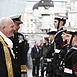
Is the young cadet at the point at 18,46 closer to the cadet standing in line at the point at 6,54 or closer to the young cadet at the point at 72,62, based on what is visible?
the cadet standing in line at the point at 6,54

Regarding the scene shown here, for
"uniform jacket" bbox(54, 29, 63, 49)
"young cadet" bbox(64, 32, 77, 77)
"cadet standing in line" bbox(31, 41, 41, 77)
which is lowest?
"cadet standing in line" bbox(31, 41, 41, 77)

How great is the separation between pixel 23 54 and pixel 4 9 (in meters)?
1.70

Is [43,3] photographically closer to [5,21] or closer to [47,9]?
[47,9]

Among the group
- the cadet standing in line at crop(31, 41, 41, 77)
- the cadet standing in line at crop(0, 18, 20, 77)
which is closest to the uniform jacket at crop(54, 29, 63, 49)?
the cadet standing in line at crop(0, 18, 20, 77)

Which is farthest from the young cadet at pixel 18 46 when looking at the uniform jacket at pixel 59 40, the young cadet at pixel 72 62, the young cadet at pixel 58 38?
the young cadet at pixel 72 62

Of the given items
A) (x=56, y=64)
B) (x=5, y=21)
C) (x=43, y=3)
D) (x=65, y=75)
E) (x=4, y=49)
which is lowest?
(x=43, y=3)

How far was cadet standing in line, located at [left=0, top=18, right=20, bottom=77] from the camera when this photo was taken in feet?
12.9

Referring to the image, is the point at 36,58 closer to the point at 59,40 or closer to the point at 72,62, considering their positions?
the point at 59,40

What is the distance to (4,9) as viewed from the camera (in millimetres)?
7484

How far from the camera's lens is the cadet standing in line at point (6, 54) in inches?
155

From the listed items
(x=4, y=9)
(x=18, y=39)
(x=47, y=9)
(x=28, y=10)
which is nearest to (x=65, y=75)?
(x=18, y=39)

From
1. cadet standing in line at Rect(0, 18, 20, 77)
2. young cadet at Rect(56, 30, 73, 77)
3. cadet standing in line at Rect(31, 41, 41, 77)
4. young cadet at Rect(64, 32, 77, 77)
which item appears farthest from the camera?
cadet standing in line at Rect(31, 41, 41, 77)

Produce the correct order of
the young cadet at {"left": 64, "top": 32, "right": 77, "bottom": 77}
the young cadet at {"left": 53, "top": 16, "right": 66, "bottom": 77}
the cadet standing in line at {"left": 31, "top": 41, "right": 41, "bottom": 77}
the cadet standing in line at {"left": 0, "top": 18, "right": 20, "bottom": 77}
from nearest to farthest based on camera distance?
1. the cadet standing in line at {"left": 0, "top": 18, "right": 20, "bottom": 77}
2. the young cadet at {"left": 64, "top": 32, "right": 77, "bottom": 77}
3. the young cadet at {"left": 53, "top": 16, "right": 66, "bottom": 77}
4. the cadet standing in line at {"left": 31, "top": 41, "right": 41, "bottom": 77}

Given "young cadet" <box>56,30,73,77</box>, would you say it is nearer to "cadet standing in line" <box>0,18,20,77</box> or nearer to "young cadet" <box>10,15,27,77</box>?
"young cadet" <box>10,15,27,77</box>
